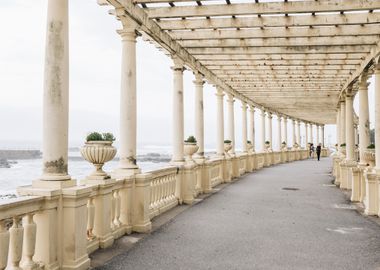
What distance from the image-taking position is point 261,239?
7199mm

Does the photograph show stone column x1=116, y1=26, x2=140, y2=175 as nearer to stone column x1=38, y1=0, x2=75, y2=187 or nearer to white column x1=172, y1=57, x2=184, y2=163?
stone column x1=38, y1=0, x2=75, y2=187

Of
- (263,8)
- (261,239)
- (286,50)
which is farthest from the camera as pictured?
(286,50)

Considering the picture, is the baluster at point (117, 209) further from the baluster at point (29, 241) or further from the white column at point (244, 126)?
the white column at point (244, 126)

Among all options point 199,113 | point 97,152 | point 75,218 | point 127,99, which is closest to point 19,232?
point 75,218

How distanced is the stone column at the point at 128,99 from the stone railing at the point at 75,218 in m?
0.56

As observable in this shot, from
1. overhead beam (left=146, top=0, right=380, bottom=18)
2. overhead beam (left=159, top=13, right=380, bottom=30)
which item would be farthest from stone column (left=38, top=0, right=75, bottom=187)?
overhead beam (left=159, top=13, right=380, bottom=30)

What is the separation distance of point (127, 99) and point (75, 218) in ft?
11.4

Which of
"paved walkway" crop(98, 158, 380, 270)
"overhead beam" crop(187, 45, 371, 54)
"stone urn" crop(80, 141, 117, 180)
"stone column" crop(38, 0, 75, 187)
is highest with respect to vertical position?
"overhead beam" crop(187, 45, 371, 54)

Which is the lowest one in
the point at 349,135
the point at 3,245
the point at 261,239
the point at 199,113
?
the point at 261,239

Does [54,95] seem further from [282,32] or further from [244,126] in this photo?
[244,126]

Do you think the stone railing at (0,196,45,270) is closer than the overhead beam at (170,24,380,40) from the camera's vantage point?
Yes

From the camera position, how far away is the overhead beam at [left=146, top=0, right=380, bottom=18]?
8062mm

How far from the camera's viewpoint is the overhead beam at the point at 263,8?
806cm

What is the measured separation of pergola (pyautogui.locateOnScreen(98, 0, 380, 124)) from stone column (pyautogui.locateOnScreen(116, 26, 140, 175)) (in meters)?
0.41
